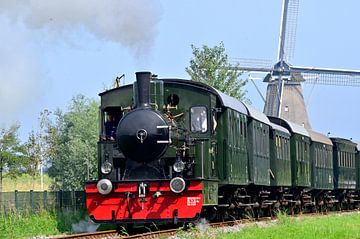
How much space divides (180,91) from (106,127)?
2.05 m

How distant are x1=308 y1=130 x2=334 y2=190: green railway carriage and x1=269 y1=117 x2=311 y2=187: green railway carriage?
911 millimetres

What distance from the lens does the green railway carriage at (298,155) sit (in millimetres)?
30812

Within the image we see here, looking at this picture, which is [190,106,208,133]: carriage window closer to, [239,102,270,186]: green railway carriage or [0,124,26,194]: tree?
[239,102,270,186]: green railway carriage

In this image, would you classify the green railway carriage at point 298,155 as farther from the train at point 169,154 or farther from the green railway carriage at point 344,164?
the train at point 169,154

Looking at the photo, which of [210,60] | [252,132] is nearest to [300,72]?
[210,60]

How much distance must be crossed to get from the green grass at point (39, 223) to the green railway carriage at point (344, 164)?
55.7 feet

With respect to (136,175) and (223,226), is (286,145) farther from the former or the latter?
(136,175)

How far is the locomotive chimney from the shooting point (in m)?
18.8

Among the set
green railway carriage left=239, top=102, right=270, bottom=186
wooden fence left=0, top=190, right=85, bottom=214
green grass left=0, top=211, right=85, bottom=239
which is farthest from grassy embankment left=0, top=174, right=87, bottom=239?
green railway carriage left=239, top=102, right=270, bottom=186

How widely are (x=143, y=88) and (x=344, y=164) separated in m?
23.6

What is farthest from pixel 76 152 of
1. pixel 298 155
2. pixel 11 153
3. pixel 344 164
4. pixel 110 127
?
pixel 110 127

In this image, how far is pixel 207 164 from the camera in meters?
19.2

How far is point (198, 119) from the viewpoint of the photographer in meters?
19.5

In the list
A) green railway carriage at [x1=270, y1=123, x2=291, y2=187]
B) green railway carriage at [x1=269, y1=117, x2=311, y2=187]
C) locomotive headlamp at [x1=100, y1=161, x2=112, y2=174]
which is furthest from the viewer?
green railway carriage at [x1=269, y1=117, x2=311, y2=187]
